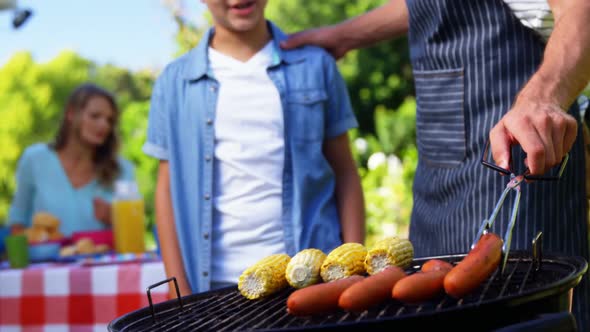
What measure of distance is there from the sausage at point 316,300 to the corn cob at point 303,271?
0.65 ft

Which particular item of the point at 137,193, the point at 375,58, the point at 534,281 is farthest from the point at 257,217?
the point at 375,58

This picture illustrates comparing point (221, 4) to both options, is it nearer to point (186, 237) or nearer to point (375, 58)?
point (186, 237)

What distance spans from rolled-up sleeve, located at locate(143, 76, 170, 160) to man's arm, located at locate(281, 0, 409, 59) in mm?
448

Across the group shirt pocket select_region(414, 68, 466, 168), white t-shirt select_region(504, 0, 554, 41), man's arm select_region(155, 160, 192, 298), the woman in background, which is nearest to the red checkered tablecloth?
man's arm select_region(155, 160, 192, 298)

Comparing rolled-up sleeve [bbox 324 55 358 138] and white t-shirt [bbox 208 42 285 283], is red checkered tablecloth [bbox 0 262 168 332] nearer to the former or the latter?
white t-shirt [bbox 208 42 285 283]

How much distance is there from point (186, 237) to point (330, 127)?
0.61 meters

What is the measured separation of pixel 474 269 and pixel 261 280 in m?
0.44

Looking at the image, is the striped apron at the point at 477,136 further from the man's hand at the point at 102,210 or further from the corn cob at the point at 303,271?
the man's hand at the point at 102,210

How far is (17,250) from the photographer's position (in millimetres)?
3857

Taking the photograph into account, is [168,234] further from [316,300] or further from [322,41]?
[316,300]

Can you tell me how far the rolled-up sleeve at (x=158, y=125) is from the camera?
2738 mm

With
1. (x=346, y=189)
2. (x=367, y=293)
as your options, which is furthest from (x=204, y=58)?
(x=367, y=293)

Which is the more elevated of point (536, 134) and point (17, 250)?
point (536, 134)

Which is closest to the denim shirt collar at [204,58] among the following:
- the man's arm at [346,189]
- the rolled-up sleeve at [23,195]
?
the man's arm at [346,189]
